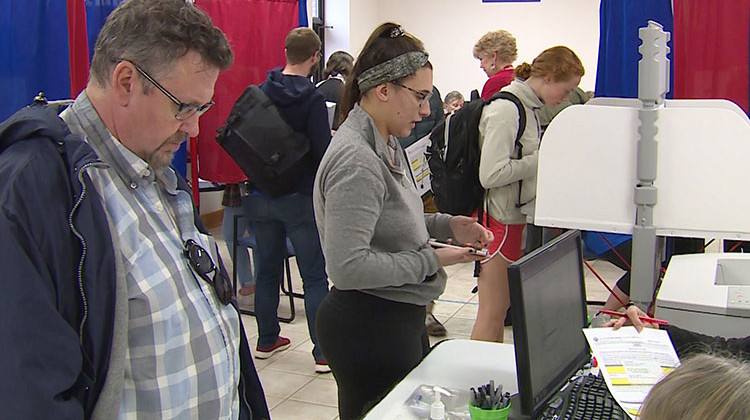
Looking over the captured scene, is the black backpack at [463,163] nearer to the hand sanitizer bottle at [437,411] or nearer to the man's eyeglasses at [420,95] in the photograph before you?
the man's eyeglasses at [420,95]

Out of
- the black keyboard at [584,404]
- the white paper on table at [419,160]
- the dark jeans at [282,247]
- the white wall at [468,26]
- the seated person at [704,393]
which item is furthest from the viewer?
the white wall at [468,26]

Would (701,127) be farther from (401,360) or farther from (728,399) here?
(728,399)

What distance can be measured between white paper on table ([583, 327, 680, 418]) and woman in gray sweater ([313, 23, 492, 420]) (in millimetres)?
428

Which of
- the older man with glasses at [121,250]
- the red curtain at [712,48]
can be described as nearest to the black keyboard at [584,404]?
the older man with glasses at [121,250]

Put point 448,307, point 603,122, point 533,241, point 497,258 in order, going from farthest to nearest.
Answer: point 448,307, point 533,241, point 497,258, point 603,122

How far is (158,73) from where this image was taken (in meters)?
1.13

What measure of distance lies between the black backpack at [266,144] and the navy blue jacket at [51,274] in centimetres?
222

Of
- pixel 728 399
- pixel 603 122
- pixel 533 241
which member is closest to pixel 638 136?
pixel 603 122

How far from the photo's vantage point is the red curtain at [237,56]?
484cm

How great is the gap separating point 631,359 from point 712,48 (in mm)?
2929

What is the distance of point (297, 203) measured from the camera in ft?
11.1

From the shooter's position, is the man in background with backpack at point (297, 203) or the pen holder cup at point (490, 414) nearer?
the pen holder cup at point (490, 414)

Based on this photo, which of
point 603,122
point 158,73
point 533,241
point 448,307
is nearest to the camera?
point 158,73

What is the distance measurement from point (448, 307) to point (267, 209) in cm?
167
